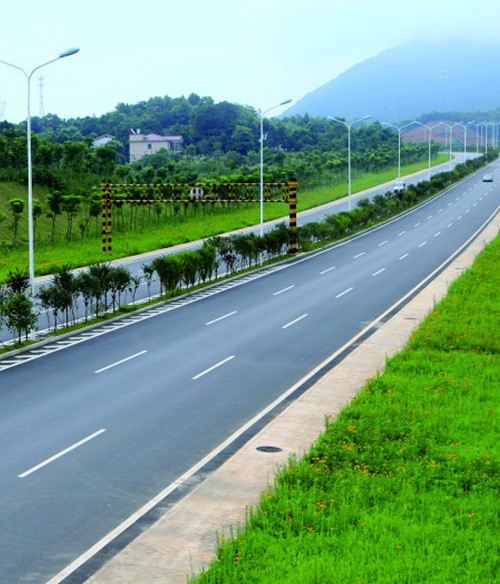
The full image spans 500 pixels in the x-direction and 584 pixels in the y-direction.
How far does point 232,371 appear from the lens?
23.3 meters

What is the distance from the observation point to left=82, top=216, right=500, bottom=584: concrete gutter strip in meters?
11.4

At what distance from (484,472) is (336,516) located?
3080 millimetres

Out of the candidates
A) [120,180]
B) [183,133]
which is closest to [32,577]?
[120,180]

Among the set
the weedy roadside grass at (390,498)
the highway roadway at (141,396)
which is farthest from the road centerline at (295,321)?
the weedy roadside grass at (390,498)

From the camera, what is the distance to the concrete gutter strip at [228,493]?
11422 millimetres

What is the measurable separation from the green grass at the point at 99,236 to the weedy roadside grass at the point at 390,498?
27.4 meters

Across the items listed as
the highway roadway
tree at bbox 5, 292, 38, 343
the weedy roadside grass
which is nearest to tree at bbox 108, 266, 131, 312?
the highway roadway

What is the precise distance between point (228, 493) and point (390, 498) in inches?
105

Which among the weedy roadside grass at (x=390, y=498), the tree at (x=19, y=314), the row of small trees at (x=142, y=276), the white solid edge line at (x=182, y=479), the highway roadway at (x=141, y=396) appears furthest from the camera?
the row of small trees at (x=142, y=276)

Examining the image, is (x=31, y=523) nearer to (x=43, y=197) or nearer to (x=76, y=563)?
(x=76, y=563)

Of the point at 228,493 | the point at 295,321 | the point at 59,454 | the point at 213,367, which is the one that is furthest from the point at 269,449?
the point at 295,321

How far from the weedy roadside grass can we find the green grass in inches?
1077

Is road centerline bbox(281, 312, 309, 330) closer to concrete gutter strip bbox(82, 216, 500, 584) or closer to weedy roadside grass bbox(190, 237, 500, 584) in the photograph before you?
concrete gutter strip bbox(82, 216, 500, 584)

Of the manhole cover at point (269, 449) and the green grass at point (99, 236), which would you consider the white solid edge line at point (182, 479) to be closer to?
the manhole cover at point (269, 449)
